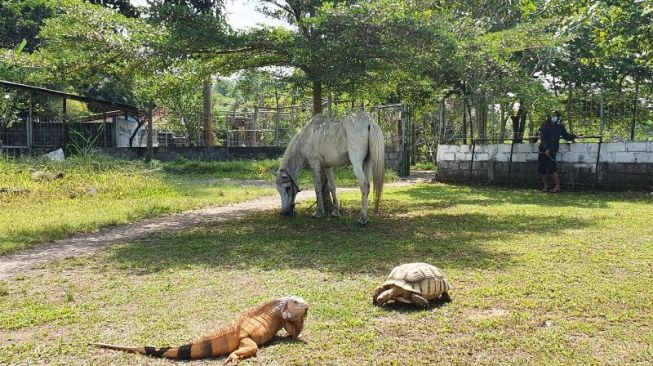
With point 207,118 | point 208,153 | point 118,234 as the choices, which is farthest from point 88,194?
point 207,118

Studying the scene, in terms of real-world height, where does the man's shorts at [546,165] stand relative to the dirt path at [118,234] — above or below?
above

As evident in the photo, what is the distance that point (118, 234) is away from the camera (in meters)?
8.09

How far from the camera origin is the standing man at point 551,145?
41.9ft

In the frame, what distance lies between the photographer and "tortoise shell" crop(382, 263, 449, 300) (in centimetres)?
423

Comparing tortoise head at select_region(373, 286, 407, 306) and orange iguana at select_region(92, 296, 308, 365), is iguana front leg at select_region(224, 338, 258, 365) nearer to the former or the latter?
orange iguana at select_region(92, 296, 308, 365)

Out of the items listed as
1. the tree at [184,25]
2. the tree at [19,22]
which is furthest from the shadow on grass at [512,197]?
the tree at [19,22]

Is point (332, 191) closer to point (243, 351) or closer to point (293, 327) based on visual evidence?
point (293, 327)

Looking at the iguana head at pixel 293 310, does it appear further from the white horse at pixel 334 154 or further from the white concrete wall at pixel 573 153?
the white concrete wall at pixel 573 153

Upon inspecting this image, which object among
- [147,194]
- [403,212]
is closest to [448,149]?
[403,212]

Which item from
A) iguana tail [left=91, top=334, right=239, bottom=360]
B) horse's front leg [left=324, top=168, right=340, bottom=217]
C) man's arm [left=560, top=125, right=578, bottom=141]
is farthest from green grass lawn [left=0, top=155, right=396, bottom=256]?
man's arm [left=560, top=125, right=578, bottom=141]

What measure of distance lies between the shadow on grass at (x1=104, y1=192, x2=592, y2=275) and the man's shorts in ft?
13.9

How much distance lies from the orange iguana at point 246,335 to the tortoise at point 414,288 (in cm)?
88

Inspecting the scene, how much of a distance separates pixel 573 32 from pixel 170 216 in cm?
1030

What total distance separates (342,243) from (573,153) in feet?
27.6
